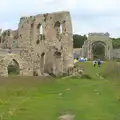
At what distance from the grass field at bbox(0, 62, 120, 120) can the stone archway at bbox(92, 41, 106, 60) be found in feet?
122

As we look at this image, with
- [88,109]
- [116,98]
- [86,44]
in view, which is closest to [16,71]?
[116,98]

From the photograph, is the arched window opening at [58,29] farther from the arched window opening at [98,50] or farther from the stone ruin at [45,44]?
the arched window opening at [98,50]

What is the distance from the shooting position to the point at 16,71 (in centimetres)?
3316

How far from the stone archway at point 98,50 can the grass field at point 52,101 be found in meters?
37.3

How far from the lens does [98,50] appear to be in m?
67.1

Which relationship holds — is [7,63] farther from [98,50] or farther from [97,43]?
[98,50]

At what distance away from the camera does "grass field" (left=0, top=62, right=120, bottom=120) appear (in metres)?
13.4

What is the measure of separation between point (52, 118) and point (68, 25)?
22014mm

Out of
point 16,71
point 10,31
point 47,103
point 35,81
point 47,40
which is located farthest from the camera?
point 10,31

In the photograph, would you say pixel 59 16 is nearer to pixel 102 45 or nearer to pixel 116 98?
pixel 116 98

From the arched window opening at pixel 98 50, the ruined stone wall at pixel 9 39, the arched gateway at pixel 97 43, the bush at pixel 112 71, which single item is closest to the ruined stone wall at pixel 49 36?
the ruined stone wall at pixel 9 39

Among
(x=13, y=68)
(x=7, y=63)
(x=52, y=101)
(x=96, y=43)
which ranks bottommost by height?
(x=52, y=101)

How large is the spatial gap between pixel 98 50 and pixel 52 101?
50.7 metres

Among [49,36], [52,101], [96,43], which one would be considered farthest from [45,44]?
[96,43]
